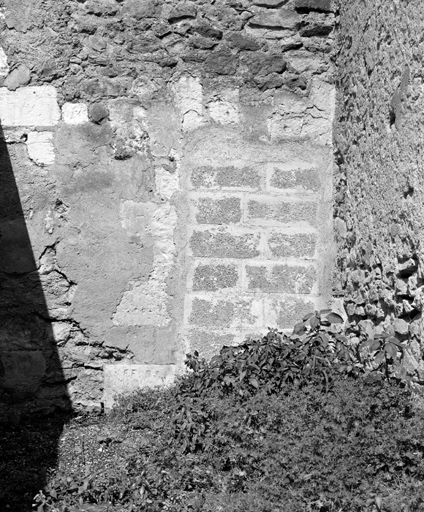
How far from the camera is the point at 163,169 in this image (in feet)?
15.8

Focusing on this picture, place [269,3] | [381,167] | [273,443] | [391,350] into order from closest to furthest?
[273,443], [391,350], [381,167], [269,3]

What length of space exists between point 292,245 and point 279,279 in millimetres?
233

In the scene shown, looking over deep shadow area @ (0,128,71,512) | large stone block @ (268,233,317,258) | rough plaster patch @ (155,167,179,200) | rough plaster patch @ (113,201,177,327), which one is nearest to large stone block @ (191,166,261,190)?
rough plaster patch @ (155,167,179,200)

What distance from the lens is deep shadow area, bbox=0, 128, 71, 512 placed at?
4.82 meters

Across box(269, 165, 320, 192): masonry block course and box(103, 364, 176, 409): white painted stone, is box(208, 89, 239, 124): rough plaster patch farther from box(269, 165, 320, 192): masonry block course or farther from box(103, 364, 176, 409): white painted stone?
box(103, 364, 176, 409): white painted stone

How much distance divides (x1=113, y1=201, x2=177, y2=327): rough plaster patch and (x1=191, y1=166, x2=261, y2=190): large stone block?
0.26 m

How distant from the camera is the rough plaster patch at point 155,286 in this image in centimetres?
484

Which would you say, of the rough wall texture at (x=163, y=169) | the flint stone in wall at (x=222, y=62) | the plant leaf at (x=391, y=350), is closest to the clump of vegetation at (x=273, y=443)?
the plant leaf at (x=391, y=350)

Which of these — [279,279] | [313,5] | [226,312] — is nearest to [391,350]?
[279,279]

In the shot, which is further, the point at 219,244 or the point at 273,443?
the point at 219,244

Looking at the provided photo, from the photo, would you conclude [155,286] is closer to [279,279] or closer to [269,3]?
[279,279]

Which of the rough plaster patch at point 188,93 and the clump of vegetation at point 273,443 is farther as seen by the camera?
the rough plaster patch at point 188,93

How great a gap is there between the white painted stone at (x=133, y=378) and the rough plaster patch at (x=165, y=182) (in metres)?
1.10

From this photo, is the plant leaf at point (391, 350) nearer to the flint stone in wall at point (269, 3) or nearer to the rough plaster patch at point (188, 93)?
the rough plaster patch at point (188, 93)
